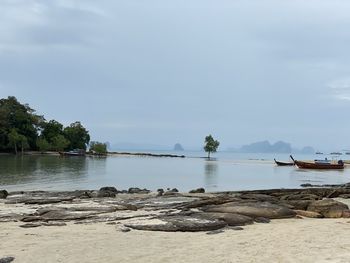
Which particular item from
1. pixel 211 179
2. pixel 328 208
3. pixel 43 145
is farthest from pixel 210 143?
pixel 328 208

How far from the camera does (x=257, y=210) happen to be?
16.6 meters

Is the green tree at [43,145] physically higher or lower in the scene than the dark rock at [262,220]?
higher

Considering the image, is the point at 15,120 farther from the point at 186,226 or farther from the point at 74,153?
the point at 186,226

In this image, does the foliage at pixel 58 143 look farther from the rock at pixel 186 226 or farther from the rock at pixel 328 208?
the rock at pixel 186 226

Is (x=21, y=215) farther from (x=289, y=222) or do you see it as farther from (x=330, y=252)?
(x=330, y=252)

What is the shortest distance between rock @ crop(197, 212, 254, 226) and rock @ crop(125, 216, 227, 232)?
41cm

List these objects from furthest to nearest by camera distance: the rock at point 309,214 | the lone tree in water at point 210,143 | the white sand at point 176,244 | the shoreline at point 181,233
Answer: the lone tree in water at point 210,143 < the rock at point 309,214 < the shoreline at point 181,233 < the white sand at point 176,244

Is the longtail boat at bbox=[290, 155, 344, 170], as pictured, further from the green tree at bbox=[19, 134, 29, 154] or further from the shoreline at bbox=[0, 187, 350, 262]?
the shoreline at bbox=[0, 187, 350, 262]

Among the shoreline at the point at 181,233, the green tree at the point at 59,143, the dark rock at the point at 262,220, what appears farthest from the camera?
the green tree at the point at 59,143

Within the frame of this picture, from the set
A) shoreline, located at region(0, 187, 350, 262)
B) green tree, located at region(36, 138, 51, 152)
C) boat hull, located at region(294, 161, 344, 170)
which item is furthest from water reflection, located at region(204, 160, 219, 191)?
green tree, located at region(36, 138, 51, 152)

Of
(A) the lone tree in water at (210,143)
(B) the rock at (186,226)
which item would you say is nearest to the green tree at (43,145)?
(A) the lone tree in water at (210,143)

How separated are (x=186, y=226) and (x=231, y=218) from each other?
2.06 m

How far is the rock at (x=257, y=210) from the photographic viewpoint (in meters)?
16.4

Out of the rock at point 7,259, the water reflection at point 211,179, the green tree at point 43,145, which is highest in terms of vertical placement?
the green tree at point 43,145
